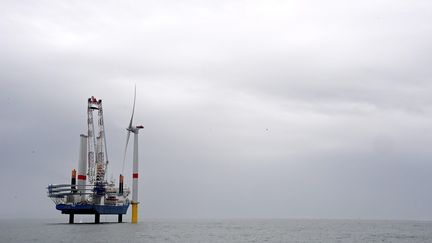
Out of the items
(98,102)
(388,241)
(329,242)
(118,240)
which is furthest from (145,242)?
(98,102)

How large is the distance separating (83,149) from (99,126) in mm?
10943

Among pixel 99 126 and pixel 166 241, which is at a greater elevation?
pixel 99 126

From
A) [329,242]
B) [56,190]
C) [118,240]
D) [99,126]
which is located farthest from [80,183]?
[329,242]

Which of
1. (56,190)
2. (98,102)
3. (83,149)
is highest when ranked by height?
(98,102)

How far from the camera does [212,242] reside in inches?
4360

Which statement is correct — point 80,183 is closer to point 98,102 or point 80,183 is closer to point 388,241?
point 98,102

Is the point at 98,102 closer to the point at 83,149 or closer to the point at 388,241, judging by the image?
the point at 83,149

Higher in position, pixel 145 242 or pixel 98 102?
pixel 98 102

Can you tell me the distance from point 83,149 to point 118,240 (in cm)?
7357

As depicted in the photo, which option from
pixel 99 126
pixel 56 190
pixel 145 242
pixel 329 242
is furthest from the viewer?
pixel 99 126

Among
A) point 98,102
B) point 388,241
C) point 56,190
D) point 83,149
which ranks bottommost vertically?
point 388,241

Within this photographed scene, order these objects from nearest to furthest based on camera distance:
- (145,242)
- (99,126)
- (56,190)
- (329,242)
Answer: (145,242) < (329,242) < (56,190) < (99,126)

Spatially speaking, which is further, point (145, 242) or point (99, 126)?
point (99, 126)

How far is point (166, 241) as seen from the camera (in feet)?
368
